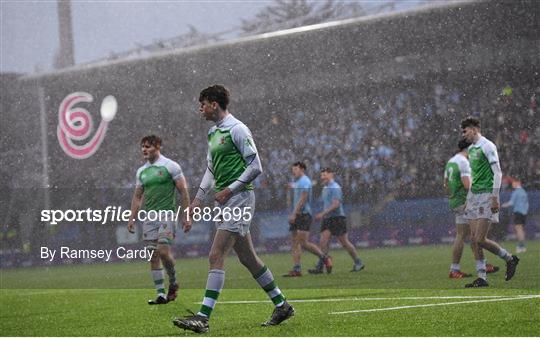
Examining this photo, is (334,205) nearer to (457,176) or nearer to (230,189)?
(457,176)

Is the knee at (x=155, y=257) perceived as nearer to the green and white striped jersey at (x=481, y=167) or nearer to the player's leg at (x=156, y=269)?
the player's leg at (x=156, y=269)

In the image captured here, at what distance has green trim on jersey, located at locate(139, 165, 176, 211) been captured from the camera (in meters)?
13.5

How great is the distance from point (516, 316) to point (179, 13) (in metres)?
14.1

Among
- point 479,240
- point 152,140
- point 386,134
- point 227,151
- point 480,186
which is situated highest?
point 386,134

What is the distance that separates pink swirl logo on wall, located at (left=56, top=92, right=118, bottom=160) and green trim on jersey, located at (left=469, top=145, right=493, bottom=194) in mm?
10285

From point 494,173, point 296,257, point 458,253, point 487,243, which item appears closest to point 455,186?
point 458,253

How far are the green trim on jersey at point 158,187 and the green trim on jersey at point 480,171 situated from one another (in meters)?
3.67

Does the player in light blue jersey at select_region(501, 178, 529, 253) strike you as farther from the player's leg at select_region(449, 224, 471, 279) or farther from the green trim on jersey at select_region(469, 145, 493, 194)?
the green trim on jersey at select_region(469, 145, 493, 194)

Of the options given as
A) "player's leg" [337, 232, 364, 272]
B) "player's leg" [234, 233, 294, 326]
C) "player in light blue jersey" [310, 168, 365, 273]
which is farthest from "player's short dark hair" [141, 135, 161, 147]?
"player's leg" [337, 232, 364, 272]

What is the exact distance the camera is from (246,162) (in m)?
9.47

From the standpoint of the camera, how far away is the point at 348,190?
22.5m

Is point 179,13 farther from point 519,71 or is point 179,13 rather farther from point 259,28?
point 519,71

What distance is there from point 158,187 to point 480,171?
3.91m

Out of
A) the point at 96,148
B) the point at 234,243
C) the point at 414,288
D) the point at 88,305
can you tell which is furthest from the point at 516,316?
the point at 96,148
